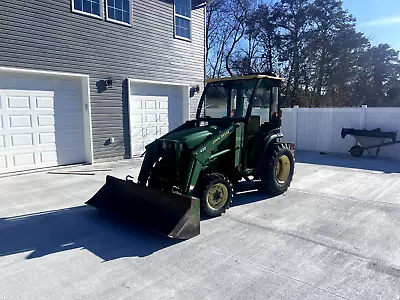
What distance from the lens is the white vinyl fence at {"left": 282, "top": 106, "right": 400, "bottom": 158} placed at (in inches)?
388

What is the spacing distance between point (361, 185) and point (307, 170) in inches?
66.8

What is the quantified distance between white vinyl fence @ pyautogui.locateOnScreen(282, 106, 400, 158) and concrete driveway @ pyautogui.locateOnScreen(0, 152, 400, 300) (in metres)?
5.37

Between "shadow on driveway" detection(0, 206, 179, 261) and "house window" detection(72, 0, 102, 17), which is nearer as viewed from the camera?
"shadow on driveway" detection(0, 206, 179, 261)

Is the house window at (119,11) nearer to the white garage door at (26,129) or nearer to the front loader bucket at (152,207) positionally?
the white garage door at (26,129)

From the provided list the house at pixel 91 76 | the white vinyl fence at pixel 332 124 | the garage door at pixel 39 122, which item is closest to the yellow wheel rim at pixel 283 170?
the house at pixel 91 76

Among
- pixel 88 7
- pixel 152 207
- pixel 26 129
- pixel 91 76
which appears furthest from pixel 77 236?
pixel 88 7

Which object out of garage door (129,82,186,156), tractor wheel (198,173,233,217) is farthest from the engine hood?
garage door (129,82,186,156)

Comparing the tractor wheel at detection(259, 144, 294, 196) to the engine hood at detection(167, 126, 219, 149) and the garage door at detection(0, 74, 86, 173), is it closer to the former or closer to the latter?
the engine hood at detection(167, 126, 219, 149)

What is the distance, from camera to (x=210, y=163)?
455cm

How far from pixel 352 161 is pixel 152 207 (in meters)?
7.47

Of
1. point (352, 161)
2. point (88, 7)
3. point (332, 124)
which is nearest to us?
point (88, 7)

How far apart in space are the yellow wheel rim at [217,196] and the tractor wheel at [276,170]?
1.15 meters

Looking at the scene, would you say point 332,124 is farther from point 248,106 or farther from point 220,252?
point 220,252

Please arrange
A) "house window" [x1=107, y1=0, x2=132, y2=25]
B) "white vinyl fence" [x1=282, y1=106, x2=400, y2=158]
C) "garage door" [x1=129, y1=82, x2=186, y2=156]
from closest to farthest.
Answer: "house window" [x1=107, y1=0, x2=132, y2=25], "garage door" [x1=129, y1=82, x2=186, y2=156], "white vinyl fence" [x1=282, y1=106, x2=400, y2=158]
